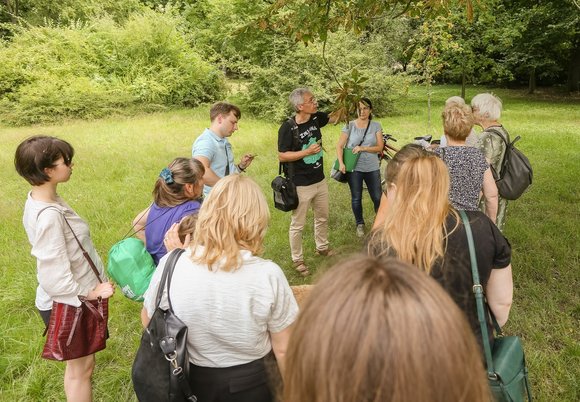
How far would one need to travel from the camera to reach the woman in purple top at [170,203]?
8.38 feet

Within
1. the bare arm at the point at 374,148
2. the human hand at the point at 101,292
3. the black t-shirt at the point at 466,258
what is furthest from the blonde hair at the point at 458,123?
the human hand at the point at 101,292

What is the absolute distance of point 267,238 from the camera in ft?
19.0

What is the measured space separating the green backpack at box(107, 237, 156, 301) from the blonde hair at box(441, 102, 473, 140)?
2288 millimetres

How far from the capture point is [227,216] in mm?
1864

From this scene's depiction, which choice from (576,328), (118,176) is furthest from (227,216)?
(118,176)

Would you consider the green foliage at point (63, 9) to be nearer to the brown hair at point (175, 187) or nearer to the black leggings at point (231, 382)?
the brown hair at point (175, 187)

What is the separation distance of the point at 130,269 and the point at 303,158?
2.68 metres

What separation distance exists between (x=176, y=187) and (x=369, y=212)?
4.33 metres

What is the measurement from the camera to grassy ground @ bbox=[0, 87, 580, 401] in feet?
10.8

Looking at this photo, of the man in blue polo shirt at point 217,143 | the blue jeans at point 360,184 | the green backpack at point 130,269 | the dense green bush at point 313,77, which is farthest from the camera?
the dense green bush at point 313,77

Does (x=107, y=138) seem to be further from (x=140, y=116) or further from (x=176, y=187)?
(x=176, y=187)

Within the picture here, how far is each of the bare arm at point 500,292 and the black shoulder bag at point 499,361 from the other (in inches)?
4.5

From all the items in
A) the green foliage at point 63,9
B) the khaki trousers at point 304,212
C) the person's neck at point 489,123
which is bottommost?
the khaki trousers at point 304,212

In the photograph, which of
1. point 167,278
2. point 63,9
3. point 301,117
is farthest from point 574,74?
point 63,9
